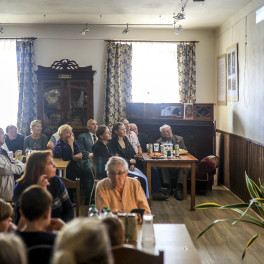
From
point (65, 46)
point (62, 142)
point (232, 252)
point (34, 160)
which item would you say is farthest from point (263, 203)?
point (65, 46)

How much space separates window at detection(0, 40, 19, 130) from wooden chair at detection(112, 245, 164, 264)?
7.31m

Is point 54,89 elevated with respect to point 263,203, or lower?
elevated

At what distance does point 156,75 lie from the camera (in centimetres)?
886

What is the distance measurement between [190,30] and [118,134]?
3.62m

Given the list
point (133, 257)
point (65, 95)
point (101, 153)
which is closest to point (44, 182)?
point (133, 257)

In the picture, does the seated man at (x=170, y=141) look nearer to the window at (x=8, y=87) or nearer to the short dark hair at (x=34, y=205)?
the window at (x=8, y=87)

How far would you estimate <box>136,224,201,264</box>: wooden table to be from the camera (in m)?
2.41

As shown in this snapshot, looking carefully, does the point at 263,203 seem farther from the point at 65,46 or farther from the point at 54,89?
the point at 65,46

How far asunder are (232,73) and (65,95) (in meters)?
3.26

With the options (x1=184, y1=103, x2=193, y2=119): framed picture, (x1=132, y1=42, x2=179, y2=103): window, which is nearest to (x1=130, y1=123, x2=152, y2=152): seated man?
(x1=184, y1=103, x2=193, y2=119): framed picture

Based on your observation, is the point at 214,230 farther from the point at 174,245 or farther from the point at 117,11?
the point at 117,11

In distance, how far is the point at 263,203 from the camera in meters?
3.85

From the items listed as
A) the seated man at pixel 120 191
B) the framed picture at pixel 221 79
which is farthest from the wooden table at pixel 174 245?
the framed picture at pixel 221 79

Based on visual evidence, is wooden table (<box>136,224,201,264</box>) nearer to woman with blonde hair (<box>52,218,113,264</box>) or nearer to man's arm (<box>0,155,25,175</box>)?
woman with blonde hair (<box>52,218,113,264</box>)
